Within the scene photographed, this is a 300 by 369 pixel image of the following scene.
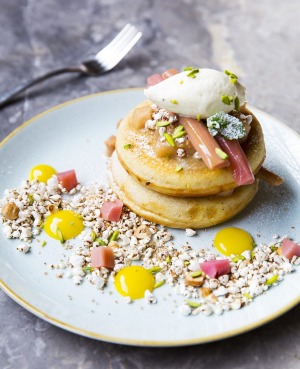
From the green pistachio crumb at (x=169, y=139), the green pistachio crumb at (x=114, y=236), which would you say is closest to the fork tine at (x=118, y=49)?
the green pistachio crumb at (x=169, y=139)

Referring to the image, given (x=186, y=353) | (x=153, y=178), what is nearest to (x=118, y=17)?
(x=153, y=178)

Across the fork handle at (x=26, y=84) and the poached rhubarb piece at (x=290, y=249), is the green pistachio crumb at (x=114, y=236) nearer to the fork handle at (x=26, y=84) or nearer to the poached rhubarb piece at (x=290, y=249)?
the poached rhubarb piece at (x=290, y=249)

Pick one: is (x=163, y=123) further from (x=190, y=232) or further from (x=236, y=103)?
(x=190, y=232)

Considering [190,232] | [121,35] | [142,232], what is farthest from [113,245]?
[121,35]

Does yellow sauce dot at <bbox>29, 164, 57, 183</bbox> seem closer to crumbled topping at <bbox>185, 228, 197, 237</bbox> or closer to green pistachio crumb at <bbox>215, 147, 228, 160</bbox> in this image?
crumbled topping at <bbox>185, 228, 197, 237</bbox>

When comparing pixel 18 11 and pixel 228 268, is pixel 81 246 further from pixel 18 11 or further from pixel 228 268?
pixel 18 11

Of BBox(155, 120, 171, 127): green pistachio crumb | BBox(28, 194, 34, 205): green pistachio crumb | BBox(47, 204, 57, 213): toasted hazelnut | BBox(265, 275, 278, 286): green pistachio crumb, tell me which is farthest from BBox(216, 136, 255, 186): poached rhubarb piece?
BBox(28, 194, 34, 205): green pistachio crumb
